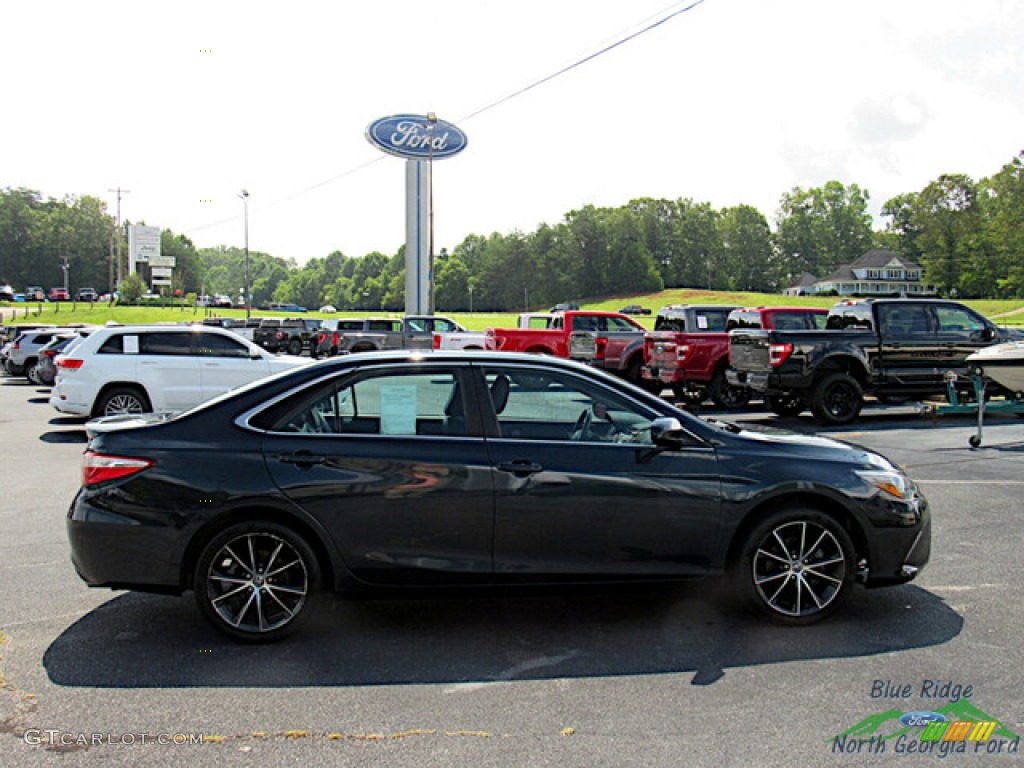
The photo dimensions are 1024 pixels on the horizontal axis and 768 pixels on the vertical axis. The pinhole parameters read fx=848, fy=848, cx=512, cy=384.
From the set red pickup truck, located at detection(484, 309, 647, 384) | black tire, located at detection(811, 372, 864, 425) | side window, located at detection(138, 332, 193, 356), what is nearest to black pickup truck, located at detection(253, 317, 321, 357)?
red pickup truck, located at detection(484, 309, 647, 384)

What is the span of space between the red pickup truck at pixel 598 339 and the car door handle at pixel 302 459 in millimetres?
15527

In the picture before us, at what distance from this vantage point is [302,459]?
4520mm

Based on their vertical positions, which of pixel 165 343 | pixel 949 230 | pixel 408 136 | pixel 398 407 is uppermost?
pixel 949 230

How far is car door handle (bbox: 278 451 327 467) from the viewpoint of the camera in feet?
14.8

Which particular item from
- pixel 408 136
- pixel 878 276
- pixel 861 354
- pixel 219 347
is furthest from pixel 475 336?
pixel 878 276

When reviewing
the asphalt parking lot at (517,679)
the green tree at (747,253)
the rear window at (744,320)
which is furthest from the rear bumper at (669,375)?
the green tree at (747,253)

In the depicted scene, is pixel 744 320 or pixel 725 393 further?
pixel 725 393

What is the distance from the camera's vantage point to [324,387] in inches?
187

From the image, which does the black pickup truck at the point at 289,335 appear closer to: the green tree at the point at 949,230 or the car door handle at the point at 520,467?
the car door handle at the point at 520,467

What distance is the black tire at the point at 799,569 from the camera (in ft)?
15.6

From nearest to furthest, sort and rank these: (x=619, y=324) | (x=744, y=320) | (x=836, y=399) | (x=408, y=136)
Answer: (x=836, y=399) < (x=744, y=320) < (x=619, y=324) < (x=408, y=136)

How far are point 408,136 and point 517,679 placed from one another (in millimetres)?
36924

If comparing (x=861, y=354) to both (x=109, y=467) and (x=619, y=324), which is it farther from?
(x=109, y=467)

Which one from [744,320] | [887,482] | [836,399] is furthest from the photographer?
[744,320]
